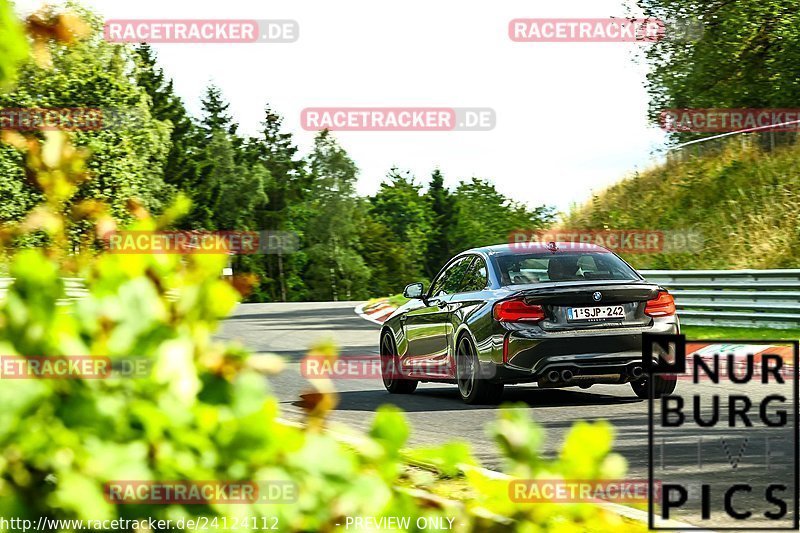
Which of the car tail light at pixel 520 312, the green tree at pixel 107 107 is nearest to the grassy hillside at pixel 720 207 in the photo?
the car tail light at pixel 520 312

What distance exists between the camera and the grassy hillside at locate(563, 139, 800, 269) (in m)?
28.2

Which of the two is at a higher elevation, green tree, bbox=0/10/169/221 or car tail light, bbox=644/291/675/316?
green tree, bbox=0/10/169/221

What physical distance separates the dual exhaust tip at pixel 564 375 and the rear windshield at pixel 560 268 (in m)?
0.94

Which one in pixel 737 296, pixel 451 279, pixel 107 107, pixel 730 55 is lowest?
pixel 737 296

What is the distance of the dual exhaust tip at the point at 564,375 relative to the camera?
11547mm

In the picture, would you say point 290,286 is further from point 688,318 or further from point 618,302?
point 618,302

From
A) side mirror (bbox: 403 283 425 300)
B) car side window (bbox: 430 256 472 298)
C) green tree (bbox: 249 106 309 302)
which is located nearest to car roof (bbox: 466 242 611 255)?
car side window (bbox: 430 256 472 298)

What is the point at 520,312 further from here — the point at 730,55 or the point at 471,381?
the point at 730,55

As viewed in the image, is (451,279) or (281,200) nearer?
(451,279)

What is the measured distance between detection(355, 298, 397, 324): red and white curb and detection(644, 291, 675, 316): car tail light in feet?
66.8

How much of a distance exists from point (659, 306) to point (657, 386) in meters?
1.12

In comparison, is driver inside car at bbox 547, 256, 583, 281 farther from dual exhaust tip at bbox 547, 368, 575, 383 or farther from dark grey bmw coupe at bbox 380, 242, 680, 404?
dual exhaust tip at bbox 547, 368, 575, 383

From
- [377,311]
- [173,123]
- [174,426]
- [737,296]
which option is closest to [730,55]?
[377,311]

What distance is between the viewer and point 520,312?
38.0 feet
